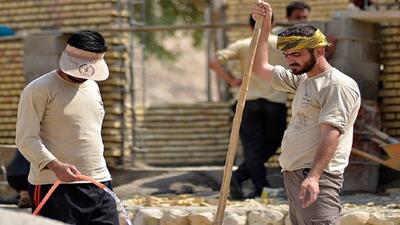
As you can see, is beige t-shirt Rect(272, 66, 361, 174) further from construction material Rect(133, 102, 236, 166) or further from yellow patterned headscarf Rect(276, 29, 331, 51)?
construction material Rect(133, 102, 236, 166)

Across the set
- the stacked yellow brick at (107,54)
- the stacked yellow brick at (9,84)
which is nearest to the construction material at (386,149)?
the stacked yellow brick at (107,54)

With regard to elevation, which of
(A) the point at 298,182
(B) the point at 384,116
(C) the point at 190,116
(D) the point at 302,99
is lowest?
(C) the point at 190,116

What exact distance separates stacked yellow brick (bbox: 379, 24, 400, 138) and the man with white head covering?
4419 millimetres

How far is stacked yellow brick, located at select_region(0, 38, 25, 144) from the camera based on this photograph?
12.5 meters

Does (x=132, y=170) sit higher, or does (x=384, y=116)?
(x=384, y=116)

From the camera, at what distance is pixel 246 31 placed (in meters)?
14.8

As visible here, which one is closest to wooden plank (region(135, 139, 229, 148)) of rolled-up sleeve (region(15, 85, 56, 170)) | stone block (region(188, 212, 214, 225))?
stone block (region(188, 212, 214, 225))

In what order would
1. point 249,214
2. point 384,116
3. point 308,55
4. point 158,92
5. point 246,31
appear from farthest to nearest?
point 158,92 → point 246,31 → point 384,116 → point 249,214 → point 308,55

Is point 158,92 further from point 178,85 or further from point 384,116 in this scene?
point 384,116

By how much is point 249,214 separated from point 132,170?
10.2 feet

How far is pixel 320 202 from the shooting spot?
250 inches

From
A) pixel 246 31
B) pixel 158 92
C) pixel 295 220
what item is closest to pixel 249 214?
pixel 295 220

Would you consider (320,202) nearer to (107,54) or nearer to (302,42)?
(302,42)

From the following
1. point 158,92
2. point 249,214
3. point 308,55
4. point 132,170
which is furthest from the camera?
point 158,92
